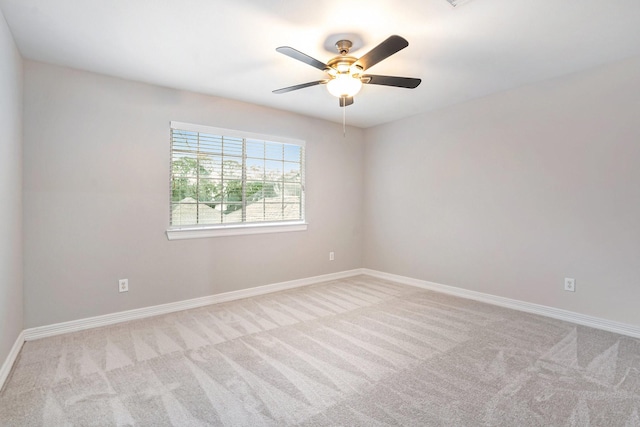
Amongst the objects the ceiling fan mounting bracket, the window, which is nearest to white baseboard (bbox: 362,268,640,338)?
the window

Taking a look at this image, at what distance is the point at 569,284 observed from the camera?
3.21m

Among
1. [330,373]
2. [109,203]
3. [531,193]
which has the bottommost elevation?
[330,373]

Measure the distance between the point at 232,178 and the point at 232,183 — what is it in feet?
0.21

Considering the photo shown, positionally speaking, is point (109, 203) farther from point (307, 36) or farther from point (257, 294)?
point (307, 36)

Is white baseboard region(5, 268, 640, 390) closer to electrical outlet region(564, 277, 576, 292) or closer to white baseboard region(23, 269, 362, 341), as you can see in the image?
A: white baseboard region(23, 269, 362, 341)

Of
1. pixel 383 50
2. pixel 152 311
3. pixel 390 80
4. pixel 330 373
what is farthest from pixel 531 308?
pixel 152 311

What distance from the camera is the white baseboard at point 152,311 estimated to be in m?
2.86

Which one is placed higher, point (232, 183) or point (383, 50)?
point (383, 50)

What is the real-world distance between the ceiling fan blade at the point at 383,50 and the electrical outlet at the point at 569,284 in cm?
286

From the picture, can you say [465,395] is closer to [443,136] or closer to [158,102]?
[443,136]

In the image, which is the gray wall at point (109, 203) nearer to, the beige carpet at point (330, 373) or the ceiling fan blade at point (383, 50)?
the beige carpet at point (330, 373)

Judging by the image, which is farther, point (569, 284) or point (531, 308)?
point (531, 308)

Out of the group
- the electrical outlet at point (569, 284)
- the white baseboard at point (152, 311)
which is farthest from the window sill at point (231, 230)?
the electrical outlet at point (569, 284)

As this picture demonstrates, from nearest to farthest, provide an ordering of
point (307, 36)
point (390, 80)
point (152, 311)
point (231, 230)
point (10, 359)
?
point (10, 359)
point (307, 36)
point (390, 80)
point (152, 311)
point (231, 230)
